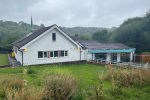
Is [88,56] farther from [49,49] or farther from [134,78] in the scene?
[134,78]

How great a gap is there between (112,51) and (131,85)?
49.7ft

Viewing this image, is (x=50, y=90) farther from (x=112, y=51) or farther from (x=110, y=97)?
(x=112, y=51)

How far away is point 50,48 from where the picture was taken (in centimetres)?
1658

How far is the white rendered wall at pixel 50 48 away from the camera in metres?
15.1

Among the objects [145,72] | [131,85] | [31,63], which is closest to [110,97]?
[131,85]

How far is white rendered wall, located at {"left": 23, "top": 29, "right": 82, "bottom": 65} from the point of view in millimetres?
15117

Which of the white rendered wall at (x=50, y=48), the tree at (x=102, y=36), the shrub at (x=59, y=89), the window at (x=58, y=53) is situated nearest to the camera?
the shrub at (x=59, y=89)

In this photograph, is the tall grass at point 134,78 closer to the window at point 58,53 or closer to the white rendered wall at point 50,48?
the white rendered wall at point 50,48

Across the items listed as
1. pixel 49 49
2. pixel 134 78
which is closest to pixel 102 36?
pixel 49 49

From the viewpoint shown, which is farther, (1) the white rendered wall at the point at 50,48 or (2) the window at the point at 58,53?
(2) the window at the point at 58,53

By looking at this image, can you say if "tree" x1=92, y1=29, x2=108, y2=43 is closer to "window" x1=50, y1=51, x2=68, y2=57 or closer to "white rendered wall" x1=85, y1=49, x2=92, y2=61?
"white rendered wall" x1=85, y1=49, x2=92, y2=61

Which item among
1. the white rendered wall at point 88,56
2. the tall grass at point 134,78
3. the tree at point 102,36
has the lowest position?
the tall grass at point 134,78

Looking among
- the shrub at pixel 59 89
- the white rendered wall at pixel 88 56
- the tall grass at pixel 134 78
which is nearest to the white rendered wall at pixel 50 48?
the white rendered wall at pixel 88 56

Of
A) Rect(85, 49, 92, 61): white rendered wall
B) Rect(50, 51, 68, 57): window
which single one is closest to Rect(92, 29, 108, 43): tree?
Rect(85, 49, 92, 61): white rendered wall
